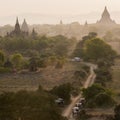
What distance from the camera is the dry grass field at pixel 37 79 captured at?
4244 cm

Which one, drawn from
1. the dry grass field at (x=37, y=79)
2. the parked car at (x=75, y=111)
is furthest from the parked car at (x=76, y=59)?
the parked car at (x=75, y=111)

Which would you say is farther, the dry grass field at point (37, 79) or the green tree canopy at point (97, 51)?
the green tree canopy at point (97, 51)

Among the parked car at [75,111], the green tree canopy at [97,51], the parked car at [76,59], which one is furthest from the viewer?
the parked car at [76,59]

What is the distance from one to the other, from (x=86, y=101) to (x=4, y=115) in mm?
11604

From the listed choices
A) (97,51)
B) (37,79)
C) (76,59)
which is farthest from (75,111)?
(76,59)

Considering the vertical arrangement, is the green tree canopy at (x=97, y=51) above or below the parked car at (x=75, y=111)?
above

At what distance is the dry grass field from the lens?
42438mm

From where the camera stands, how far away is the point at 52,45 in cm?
7588

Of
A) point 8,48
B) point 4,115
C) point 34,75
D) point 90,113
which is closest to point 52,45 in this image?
point 8,48

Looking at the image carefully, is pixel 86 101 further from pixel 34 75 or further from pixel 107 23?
pixel 107 23

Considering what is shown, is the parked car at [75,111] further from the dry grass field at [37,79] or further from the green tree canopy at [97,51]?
the green tree canopy at [97,51]

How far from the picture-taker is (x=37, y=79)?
47406 millimetres

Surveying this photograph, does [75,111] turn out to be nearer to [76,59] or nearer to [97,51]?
[97,51]

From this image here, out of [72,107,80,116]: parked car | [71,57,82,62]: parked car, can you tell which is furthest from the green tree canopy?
[72,107,80,116]: parked car
